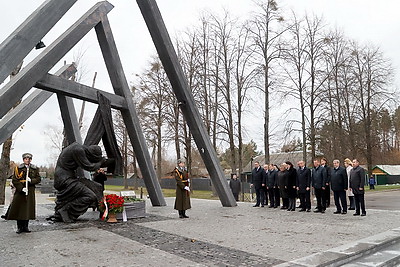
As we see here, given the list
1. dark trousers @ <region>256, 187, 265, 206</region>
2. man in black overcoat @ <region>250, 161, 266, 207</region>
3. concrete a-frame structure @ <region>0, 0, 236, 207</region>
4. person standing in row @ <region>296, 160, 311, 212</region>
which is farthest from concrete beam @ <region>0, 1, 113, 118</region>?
dark trousers @ <region>256, 187, 265, 206</region>

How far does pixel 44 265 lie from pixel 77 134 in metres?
9.76

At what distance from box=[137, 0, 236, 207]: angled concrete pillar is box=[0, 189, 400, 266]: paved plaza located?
2.63m

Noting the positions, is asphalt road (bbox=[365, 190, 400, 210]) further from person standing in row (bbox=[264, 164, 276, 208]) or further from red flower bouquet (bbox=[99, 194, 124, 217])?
red flower bouquet (bbox=[99, 194, 124, 217])

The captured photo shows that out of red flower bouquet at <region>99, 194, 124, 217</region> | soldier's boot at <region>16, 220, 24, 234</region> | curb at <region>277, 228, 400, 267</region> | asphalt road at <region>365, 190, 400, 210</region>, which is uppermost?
red flower bouquet at <region>99, 194, 124, 217</region>

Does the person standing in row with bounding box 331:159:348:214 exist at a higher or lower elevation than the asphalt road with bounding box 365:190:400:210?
higher

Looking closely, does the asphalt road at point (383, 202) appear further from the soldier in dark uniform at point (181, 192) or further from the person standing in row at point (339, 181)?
the soldier in dark uniform at point (181, 192)

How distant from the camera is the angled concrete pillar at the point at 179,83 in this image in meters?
12.2

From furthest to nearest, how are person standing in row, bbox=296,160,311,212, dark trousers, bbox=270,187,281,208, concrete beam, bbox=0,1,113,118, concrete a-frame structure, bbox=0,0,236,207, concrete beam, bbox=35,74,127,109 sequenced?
dark trousers, bbox=270,187,281,208 < person standing in row, bbox=296,160,311,212 < concrete beam, bbox=35,74,127,109 < concrete a-frame structure, bbox=0,0,236,207 < concrete beam, bbox=0,1,113,118

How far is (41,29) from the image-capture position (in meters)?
7.34

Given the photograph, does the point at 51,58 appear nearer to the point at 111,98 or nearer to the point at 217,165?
the point at 111,98

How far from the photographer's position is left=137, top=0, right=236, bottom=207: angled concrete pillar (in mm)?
12250

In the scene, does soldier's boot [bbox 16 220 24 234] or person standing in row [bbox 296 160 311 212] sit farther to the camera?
person standing in row [bbox 296 160 311 212]

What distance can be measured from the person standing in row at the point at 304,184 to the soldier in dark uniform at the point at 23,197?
8649 millimetres

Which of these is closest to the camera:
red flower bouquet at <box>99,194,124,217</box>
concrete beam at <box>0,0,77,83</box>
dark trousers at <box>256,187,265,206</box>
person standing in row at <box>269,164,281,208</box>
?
concrete beam at <box>0,0,77,83</box>
